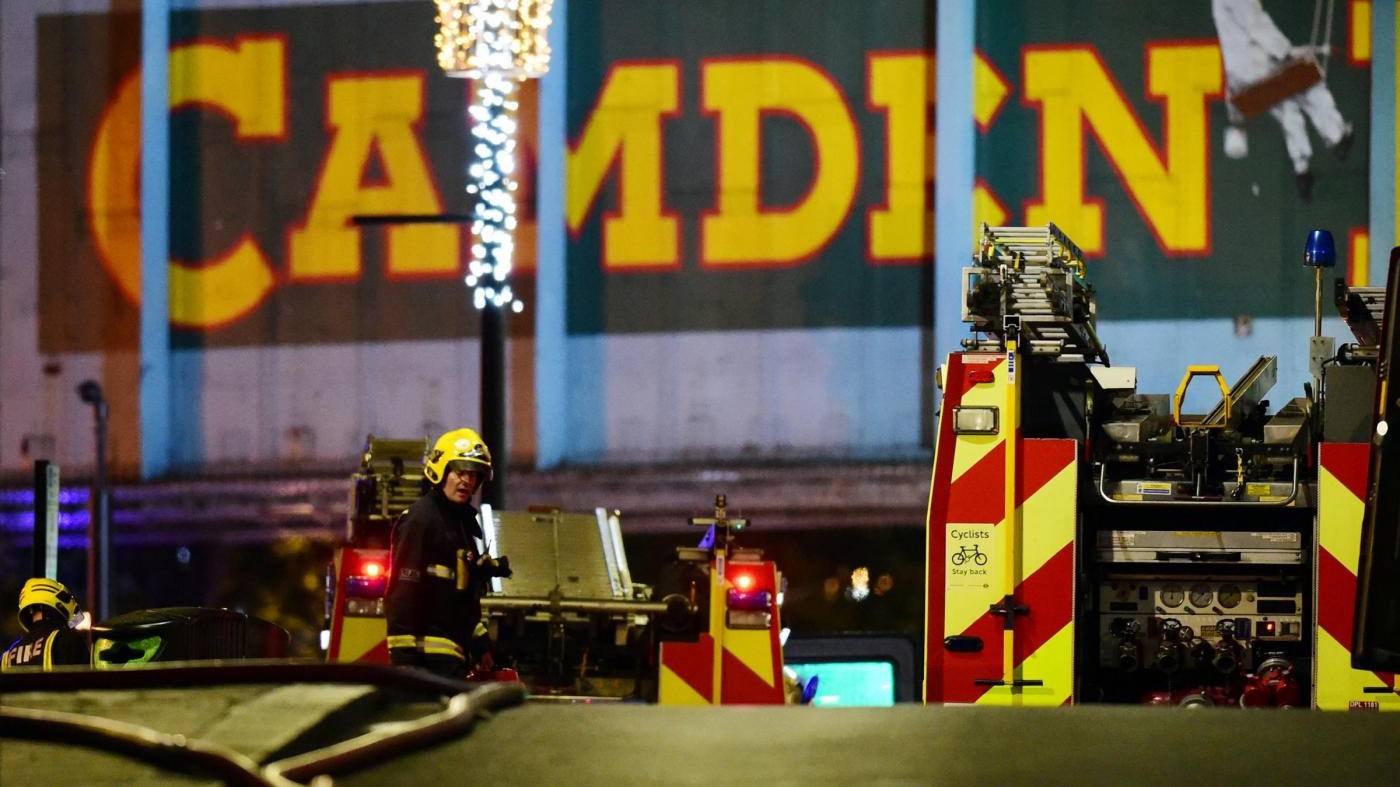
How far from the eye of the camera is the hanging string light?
15.4 meters

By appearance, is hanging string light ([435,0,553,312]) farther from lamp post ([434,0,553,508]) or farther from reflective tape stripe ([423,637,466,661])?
reflective tape stripe ([423,637,466,661])

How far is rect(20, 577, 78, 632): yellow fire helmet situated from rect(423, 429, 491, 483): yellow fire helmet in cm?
197

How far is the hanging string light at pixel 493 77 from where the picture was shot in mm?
15438

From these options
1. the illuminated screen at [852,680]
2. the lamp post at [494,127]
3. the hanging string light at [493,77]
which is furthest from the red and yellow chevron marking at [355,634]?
the hanging string light at [493,77]

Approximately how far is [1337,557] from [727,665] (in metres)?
3.49

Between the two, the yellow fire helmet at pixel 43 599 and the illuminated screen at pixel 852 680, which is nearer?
the yellow fire helmet at pixel 43 599

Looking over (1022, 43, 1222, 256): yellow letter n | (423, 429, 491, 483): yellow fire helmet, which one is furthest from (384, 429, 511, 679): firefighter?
(1022, 43, 1222, 256): yellow letter n

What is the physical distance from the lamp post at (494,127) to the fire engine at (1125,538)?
6.85 meters

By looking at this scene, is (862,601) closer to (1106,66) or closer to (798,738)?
(1106,66)

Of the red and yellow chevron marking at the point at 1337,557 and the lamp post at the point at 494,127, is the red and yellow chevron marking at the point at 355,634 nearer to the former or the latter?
the red and yellow chevron marking at the point at 1337,557

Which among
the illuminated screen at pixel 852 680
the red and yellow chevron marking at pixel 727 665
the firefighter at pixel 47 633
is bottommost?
the illuminated screen at pixel 852 680

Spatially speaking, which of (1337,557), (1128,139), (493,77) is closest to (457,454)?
(1337,557)

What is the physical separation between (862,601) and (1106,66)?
5263mm

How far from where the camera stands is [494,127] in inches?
649
